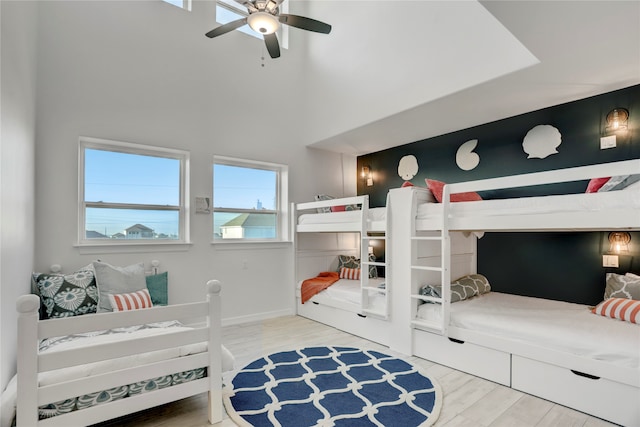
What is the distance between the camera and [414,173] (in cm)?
462

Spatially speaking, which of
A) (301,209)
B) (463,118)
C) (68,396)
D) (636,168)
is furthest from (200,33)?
(636,168)

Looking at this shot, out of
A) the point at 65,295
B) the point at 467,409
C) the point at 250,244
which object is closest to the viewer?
the point at 467,409

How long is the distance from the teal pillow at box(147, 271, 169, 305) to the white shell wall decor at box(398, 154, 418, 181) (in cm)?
326

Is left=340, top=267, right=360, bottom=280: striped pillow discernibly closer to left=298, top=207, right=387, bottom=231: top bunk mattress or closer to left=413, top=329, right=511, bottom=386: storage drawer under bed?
left=298, top=207, right=387, bottom=231: top bunk mattress

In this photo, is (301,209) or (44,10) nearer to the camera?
(44,10)

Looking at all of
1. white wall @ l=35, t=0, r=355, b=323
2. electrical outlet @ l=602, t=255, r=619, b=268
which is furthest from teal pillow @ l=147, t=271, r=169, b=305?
electrical outlet @ l=602, t=255, r=619, b=268

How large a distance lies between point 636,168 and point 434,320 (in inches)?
69.6

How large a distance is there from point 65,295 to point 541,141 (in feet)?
14.7

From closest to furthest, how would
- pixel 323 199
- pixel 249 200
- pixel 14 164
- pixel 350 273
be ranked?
pixel 14 164
pixel 249 200
pixel 350 273
pixel 323 199

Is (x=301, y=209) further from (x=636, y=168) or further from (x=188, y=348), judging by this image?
(x=636, y=168)

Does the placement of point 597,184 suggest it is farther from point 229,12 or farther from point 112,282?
point 229,12

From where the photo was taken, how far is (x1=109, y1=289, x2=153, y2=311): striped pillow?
106 inches

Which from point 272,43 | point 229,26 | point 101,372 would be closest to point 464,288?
point 272,43

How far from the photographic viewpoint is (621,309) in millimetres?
2504
